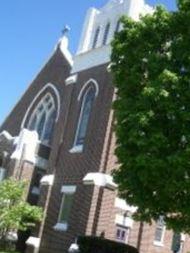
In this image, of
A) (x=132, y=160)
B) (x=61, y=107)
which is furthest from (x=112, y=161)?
(x=132, y=160)

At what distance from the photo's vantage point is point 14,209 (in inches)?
1076

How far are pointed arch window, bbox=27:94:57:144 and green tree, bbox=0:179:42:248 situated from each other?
6.13m

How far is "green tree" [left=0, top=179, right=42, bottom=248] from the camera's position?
27172 mm

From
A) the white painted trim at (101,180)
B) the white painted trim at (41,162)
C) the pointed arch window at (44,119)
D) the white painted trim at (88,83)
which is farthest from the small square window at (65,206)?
the pointed arch window at (44,119)

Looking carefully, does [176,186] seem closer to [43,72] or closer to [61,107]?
[61,107]

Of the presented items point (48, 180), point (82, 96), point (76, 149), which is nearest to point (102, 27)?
point (82, 96)

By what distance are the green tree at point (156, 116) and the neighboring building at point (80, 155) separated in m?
7.18

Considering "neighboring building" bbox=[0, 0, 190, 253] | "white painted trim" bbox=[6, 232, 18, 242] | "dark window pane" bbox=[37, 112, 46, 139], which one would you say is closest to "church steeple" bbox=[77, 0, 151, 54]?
"neighboring building" bbox=[0, 0, 190, 253]

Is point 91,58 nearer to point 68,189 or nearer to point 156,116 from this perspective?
point 68,189

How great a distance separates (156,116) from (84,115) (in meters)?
12.3

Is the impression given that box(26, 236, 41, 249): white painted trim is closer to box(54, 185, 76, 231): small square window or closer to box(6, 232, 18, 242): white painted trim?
box(6, 232, 18, 242): white painted trim

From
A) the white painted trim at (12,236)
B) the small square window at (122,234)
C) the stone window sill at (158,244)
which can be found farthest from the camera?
the white painted trim at (12,236)

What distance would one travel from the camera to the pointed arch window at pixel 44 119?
3459 cm

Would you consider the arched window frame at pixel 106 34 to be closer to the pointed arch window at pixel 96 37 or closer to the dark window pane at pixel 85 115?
the pointed arch window at pixel 96 37
